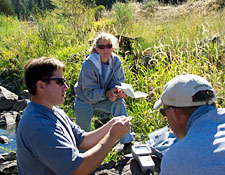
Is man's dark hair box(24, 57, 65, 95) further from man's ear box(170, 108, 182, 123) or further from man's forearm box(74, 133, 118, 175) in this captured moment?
man's ear box(170, 108, 182, 123)

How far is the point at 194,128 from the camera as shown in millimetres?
1544

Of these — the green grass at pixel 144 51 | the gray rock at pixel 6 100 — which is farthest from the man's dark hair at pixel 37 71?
the gray rock at pixel 6 100

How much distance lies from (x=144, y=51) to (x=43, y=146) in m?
4.32

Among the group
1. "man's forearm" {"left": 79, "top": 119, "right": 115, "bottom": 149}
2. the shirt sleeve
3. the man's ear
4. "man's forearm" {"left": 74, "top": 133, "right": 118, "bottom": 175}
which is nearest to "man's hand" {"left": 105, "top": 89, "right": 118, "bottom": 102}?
"man's forearm" {"left": 79, "top": 119, "right": 115, "bottom": 149}

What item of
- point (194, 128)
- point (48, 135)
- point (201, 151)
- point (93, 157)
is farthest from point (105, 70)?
point (201, 151)

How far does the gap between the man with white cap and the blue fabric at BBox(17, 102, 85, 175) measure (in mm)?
744

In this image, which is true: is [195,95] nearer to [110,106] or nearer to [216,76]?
[110,106]

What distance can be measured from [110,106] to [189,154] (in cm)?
271

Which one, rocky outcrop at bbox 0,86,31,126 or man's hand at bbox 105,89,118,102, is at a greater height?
man's hand at bbox 105,89,118,102

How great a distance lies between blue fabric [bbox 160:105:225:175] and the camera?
53.0 inches

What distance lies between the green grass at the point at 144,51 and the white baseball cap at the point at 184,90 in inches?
88.3

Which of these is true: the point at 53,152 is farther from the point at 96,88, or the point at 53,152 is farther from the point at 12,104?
the point at 12,104

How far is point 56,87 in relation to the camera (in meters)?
2.21

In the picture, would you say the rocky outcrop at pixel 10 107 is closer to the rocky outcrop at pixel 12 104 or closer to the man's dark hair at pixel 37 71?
the rocky outcrop at pixel 12 104
